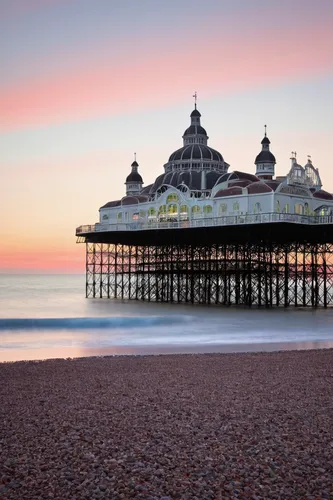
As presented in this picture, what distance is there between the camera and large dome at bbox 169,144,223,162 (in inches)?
2149

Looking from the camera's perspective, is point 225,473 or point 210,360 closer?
point 225,473

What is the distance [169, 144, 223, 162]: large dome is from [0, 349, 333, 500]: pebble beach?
132 ft

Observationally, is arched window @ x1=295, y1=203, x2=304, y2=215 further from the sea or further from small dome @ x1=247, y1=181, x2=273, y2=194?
the sea

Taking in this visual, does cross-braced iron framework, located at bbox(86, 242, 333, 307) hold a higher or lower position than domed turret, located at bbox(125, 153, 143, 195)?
lower

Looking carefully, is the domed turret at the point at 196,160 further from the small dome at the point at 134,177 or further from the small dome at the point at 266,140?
the small dome at the point at 134,177

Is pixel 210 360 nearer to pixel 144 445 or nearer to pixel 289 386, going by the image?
pixel 289 386

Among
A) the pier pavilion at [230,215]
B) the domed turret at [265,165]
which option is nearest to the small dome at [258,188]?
the pier pavilion at [230,215]

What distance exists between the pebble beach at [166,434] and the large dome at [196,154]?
132 feet

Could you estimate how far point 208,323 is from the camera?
35156 mm

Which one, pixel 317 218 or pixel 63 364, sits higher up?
pixel 317 218

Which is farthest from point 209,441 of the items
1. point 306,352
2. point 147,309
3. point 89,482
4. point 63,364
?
point 147,309

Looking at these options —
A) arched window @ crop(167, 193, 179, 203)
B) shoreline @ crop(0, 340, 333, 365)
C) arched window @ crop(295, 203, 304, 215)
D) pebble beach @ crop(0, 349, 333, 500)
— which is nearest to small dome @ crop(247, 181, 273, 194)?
arched window @ crop(295, 203, 304, 215)

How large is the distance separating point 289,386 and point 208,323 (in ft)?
71.2

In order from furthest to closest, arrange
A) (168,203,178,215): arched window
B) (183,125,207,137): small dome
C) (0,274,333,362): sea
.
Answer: (183,125,207,137): small dome
(168,203,178,215): arched window
(0,274,333,362): sea
